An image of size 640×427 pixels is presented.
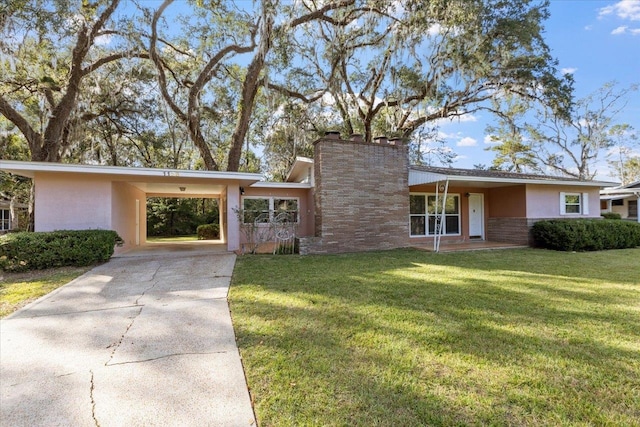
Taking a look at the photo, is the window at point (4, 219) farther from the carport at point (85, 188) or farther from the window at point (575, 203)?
the window at point (575, 203)

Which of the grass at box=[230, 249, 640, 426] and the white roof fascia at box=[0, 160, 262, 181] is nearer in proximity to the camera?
the grass at box=[230, 249, 640, 426]

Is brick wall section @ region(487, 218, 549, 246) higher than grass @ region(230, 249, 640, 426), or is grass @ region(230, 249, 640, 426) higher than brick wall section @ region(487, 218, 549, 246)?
brick wall section @ region(487, 218, 549, 246)

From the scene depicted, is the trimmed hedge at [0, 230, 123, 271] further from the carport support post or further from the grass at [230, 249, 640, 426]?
the grass at [230, 249, 640, 426]

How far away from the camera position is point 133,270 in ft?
23.2

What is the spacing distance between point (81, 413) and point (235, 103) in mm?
16394

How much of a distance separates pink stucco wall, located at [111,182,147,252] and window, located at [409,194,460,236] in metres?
10.5

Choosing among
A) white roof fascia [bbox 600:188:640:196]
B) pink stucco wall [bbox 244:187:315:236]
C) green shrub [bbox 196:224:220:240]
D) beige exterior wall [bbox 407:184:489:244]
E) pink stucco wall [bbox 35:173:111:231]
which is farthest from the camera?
green shrub [bbox 196:224:220:240]

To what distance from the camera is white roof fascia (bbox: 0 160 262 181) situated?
7777mm

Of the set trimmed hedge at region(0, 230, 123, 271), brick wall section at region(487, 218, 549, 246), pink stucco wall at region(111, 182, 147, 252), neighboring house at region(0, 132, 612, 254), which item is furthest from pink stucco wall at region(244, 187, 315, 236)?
brick wall section at region(487, 218, 549, 246)

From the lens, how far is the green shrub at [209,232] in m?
19.0

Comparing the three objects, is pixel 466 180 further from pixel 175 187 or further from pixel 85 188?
pixel 85 188

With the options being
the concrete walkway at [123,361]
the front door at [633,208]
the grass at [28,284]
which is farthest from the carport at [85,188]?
the front door at [633,208]

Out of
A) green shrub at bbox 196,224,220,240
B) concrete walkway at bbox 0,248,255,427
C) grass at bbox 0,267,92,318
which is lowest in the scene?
concrete walkway at bbox 0,248,255,427

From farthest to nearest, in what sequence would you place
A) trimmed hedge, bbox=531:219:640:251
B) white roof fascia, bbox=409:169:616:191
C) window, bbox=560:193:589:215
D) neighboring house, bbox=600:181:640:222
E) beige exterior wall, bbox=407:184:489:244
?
1. neighboring house, bbox=600:181:640:222
2. beige exterior wall, bbox=407:184:489:244
3. window, bbox=560:193:589:215
4. trimmed hedge, bbox=531:219:640:251
5. white roof fascia, bbox=409:169:616:191
